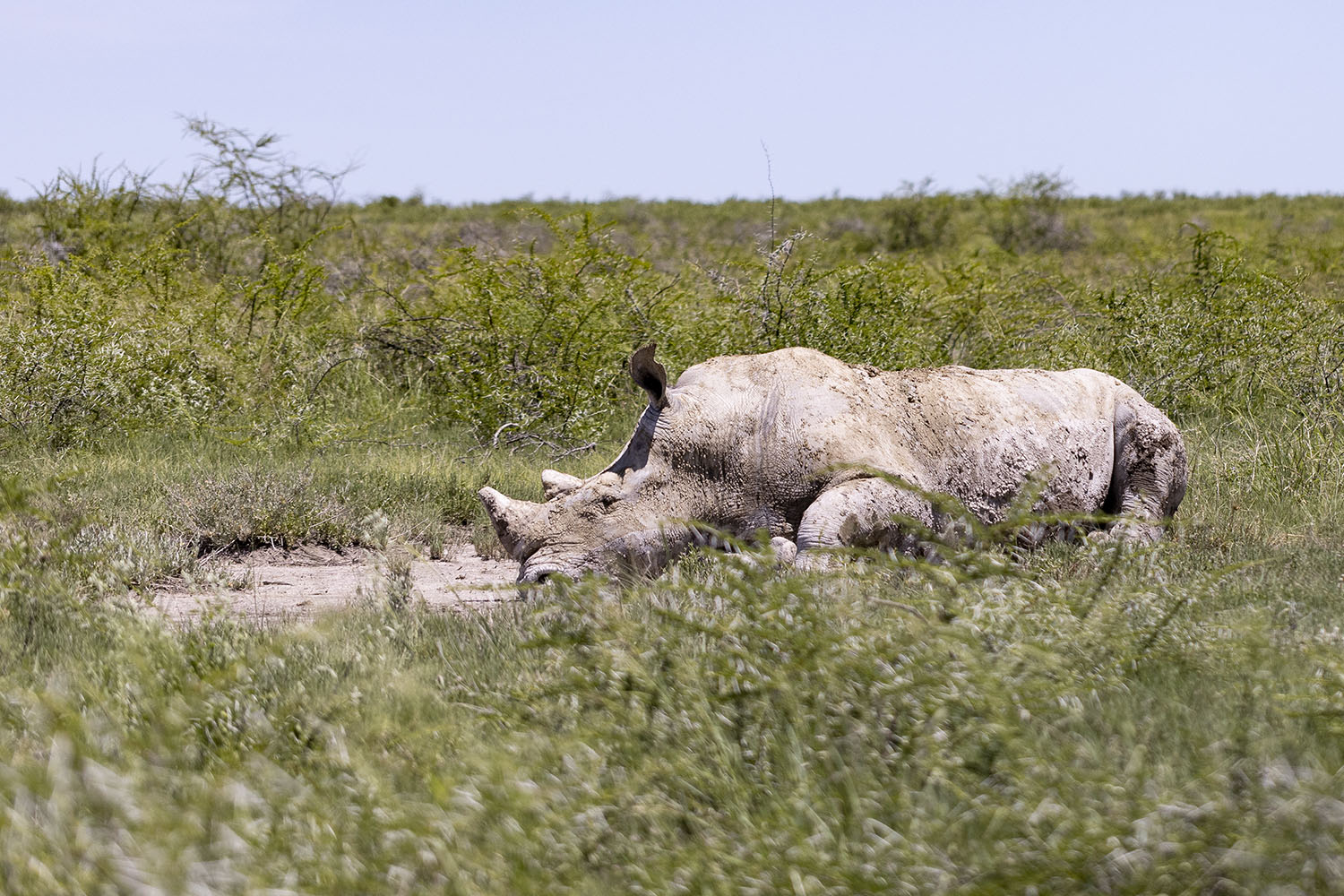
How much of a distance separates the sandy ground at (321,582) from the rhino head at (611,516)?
28.2 inches

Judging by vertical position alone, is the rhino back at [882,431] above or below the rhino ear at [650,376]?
below

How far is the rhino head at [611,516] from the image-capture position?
15.9ft

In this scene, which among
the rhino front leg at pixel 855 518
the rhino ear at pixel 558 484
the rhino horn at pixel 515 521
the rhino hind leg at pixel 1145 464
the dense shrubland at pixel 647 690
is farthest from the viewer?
the rhino hind leg at pixel 1145 464

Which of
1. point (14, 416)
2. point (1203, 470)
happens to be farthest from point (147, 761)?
point (14, 416)

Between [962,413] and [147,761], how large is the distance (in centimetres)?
415

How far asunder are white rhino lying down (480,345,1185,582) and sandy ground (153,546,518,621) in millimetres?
789

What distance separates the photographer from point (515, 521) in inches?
191

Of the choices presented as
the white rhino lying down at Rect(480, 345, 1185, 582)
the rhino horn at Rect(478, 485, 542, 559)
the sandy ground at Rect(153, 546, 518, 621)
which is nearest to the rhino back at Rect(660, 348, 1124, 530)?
the white rhino lying down at Rect(480, 345, 1185, 582)

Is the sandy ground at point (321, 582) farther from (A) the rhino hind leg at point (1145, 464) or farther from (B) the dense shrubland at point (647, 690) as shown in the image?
(A) the rhino hind leg at point (1145, 464)

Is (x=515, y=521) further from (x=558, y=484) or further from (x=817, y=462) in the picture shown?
(x=817, y=462)

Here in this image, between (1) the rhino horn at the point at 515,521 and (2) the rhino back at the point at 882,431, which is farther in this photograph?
(2) the rhino back at the point at 882,431

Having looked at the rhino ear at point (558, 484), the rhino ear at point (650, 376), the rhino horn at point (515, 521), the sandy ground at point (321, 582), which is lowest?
the sandy ground at point (321, 582)

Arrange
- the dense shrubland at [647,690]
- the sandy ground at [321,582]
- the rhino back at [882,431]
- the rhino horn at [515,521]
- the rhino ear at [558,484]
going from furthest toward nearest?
the sandy ground at [321,582], the rhino back at [882,431], the rhino ear at [558,484], the rhino horn at [515,521], the dense shrubland at [647,690]

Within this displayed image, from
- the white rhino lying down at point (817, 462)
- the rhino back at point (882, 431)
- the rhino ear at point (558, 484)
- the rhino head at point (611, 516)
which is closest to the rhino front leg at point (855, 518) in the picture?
the white rhino lying down at point (817, 462)
